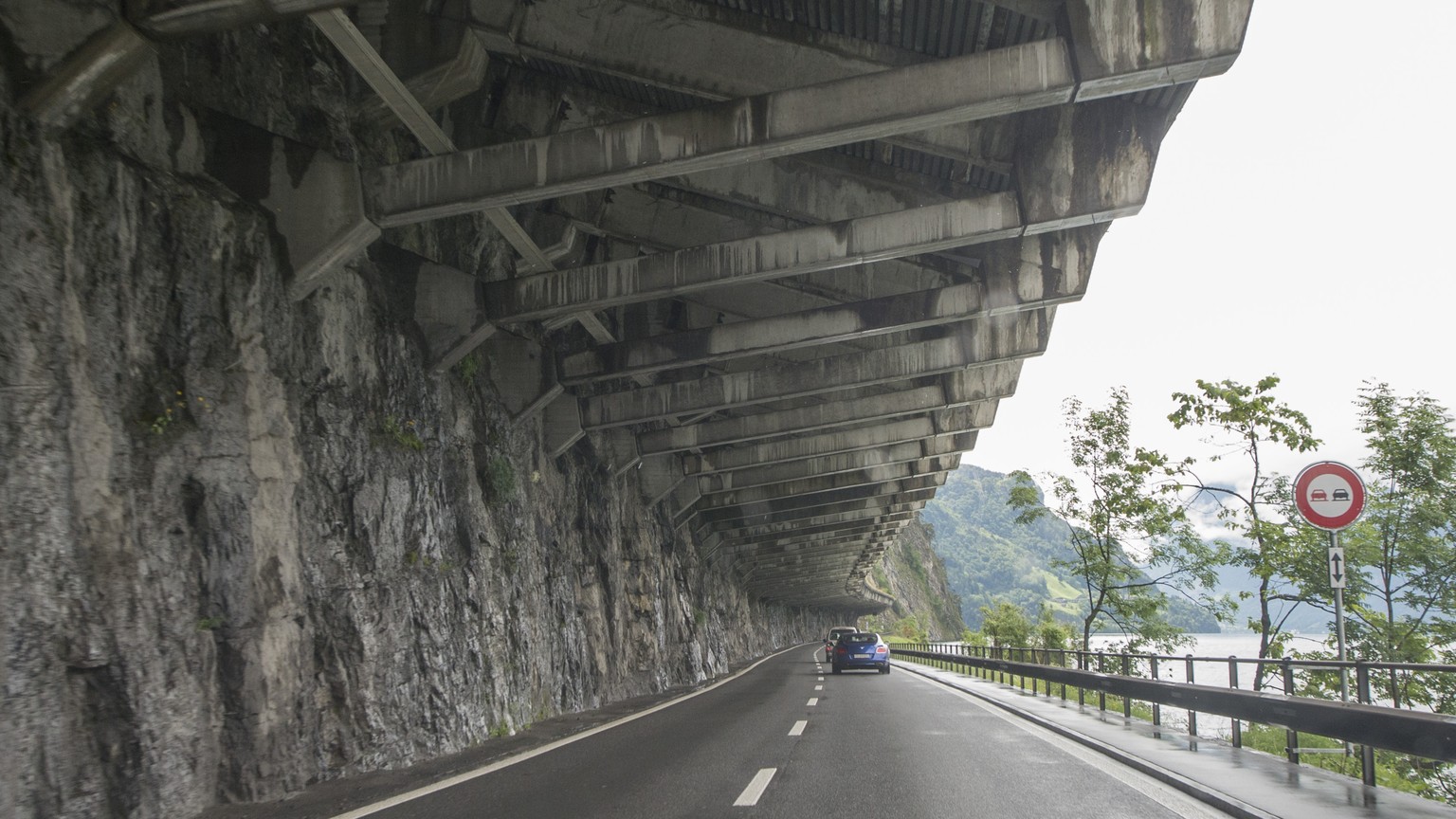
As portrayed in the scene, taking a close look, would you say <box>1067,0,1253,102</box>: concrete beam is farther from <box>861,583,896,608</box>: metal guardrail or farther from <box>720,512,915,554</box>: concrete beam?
<box>861,583,896,608</box>: metal guardrail

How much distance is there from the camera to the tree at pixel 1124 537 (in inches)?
1108

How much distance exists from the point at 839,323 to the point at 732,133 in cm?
710

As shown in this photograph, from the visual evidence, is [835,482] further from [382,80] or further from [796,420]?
[382,80]

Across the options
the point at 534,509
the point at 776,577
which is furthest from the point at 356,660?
the point at 776,577

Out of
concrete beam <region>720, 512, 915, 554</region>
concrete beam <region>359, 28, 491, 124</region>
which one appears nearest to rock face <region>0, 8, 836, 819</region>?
concrete beam <region>359, 28, 491, 124</region>

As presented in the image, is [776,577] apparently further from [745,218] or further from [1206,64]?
[1206,64]

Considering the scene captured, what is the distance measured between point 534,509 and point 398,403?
6279 mm

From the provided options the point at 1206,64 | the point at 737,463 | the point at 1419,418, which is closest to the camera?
the point at 1206,64

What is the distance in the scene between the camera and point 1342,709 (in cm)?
752

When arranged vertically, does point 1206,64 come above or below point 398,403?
above

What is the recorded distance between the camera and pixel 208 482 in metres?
8.73

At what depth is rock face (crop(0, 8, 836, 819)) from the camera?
6.76m

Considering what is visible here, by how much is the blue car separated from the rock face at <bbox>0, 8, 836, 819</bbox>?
57.0 feet

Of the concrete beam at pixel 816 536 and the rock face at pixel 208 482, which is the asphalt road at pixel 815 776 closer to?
the rock face at pixel 208 482
